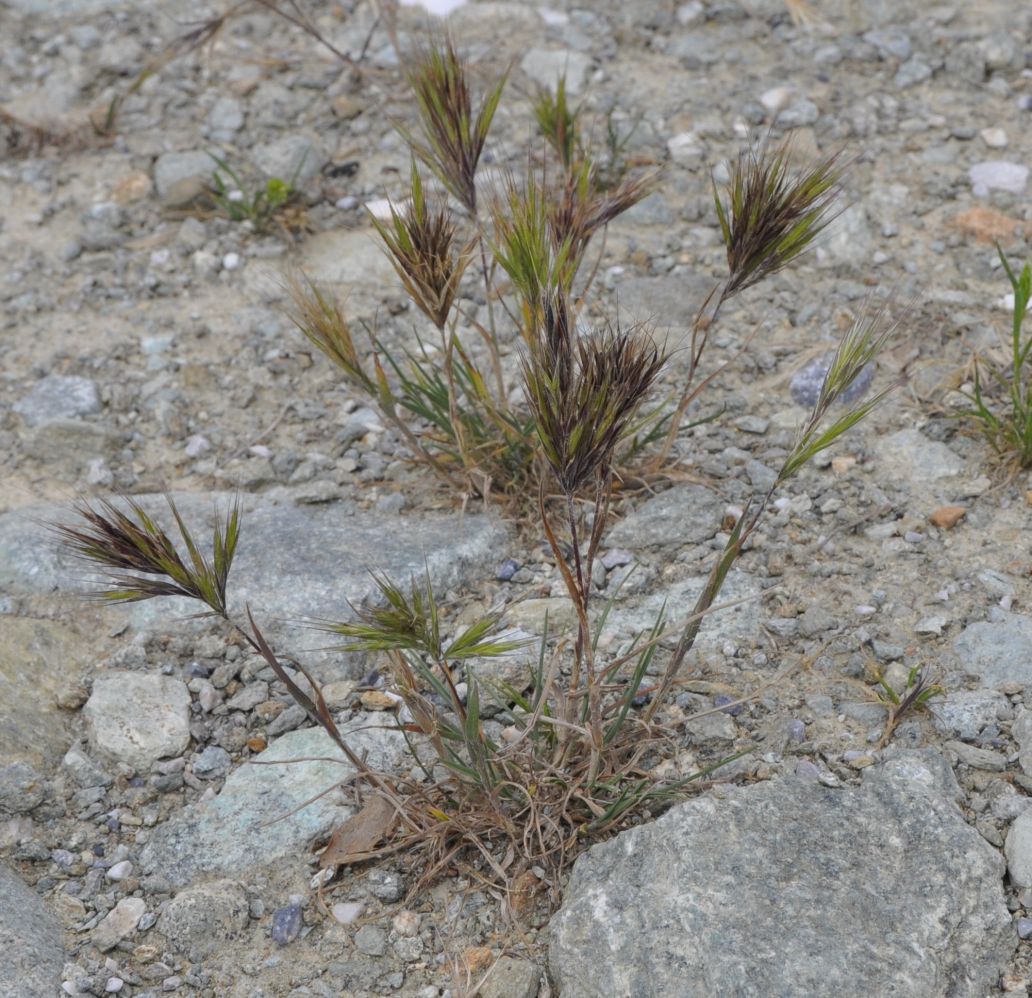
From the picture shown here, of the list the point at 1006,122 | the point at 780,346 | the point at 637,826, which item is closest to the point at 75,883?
the point at 637,826

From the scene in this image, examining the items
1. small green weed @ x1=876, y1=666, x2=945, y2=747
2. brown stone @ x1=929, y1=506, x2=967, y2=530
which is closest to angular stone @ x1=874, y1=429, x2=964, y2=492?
brown stone @ x1=929, y1=506, x2=967, y2=530

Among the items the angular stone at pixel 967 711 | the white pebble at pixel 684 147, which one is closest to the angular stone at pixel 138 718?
the angular stone at pixel 967 711

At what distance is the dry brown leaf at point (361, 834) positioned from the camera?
Result: 244cm

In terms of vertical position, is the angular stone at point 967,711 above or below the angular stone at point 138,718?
above

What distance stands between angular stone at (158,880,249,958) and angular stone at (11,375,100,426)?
1.77 m

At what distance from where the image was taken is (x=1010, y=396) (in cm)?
314

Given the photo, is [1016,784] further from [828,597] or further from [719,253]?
[719,253]

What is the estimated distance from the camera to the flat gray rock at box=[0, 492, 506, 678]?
293 cm

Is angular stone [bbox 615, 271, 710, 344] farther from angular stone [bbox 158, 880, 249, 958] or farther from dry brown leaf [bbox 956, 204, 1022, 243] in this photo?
angular stone [bbox 158, 880, 249, 958]

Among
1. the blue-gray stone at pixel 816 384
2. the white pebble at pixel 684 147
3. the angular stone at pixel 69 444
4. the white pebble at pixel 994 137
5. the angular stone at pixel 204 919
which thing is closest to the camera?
the angular stone at pixel 204 919

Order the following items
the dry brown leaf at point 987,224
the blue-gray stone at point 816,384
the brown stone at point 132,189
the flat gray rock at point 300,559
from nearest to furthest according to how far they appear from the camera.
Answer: the flat gray rock at point 300,559, the blue-gray stone at point 816,384, the dry brown leaf at point 987,224, the brown stone at point 132,189

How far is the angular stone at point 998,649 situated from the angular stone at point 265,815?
4.10 feet

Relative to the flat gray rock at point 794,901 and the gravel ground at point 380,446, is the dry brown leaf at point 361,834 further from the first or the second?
the flat gray rock at point 794,901

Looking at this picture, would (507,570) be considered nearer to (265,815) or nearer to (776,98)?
(265,815)
